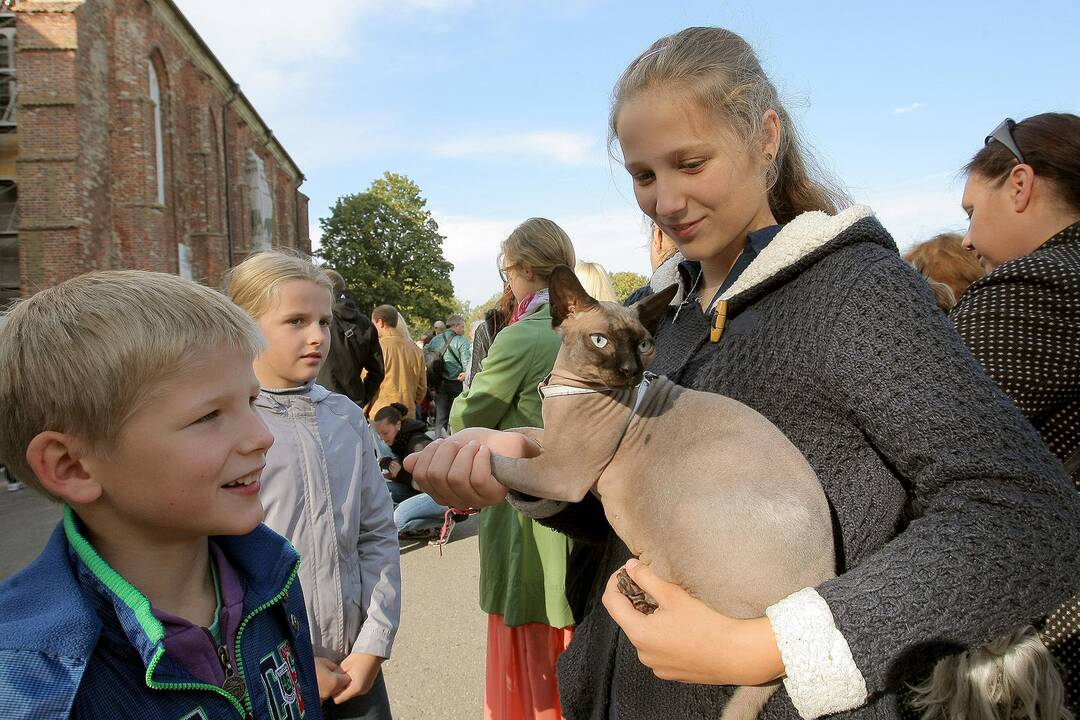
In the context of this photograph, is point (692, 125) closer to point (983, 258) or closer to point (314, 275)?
point (983, 258)

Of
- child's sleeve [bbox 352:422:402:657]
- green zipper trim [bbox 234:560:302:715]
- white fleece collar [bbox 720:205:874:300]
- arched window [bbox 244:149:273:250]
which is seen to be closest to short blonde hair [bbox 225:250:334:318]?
child's sleeve [bbox 352:422:402:657]

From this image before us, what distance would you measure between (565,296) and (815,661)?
3.84 feet

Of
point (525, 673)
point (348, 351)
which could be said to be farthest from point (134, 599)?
point (348, 351)

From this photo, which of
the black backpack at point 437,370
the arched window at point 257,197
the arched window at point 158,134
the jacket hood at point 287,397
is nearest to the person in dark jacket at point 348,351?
the jacket hood at point 287,397

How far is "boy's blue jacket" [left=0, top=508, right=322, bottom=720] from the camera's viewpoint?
1.32 m

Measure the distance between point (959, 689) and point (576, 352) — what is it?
4.18ft

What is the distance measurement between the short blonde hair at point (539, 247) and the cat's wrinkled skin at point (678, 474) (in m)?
2.49

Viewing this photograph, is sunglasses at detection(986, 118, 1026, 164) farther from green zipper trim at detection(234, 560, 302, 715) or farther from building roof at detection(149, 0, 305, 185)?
building roof at detection(149, 0, 305, 185)

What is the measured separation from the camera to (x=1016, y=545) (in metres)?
1.20

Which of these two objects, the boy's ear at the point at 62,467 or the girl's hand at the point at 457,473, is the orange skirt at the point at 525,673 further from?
the boy's ear at the point at 62,467

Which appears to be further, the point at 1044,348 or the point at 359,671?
the point at 359,671

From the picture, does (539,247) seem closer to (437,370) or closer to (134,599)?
(134,599)

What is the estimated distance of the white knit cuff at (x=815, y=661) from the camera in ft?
4.11

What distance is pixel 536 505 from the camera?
1.87 meters
